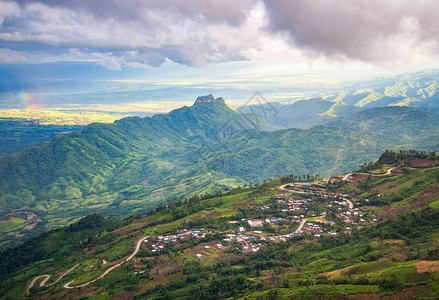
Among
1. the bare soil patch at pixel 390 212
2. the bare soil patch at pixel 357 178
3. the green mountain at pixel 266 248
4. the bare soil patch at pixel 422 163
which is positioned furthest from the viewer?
the bare soil patch at pixel 357 178

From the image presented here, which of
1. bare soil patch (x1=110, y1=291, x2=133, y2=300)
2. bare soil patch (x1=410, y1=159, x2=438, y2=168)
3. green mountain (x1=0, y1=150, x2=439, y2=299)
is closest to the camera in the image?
green mountain (x1=0, y1=150, x2=439, y2=299)

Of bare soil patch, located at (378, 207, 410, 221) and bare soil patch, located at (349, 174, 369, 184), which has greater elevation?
bare soil patch, located at (349, 174, 369, 184)

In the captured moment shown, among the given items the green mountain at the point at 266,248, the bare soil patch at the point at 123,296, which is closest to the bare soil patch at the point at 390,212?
the green mountain at the point at 266,248

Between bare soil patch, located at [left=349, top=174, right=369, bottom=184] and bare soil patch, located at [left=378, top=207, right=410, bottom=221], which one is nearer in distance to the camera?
bare soil patch, located at [left=378, top=207, right=410, bottom=221]

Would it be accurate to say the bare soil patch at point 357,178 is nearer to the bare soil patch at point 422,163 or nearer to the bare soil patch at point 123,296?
the bare soil patch at point 422,163

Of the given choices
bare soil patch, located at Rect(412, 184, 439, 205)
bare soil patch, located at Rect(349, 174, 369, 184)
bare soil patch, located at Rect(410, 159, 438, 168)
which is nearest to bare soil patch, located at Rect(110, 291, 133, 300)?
bare soil patch, located at Rect(412, 184, 439, 205)

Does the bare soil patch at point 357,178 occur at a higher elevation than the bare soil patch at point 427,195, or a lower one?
lower

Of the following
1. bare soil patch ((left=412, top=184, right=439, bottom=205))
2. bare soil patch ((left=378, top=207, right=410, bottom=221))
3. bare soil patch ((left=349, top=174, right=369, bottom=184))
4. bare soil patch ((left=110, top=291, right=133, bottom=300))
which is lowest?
bare soil patch ((left=110, top=291, right=133, bottom=300))

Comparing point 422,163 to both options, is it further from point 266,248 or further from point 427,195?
point 266,248

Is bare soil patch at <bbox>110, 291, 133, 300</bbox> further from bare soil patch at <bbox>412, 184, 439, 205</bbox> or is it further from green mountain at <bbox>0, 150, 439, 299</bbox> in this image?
bare soil patch at <bbox>412, 184, 439, 205</bbox>

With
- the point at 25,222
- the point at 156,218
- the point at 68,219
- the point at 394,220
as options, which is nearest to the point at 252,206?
the point at 156,218
